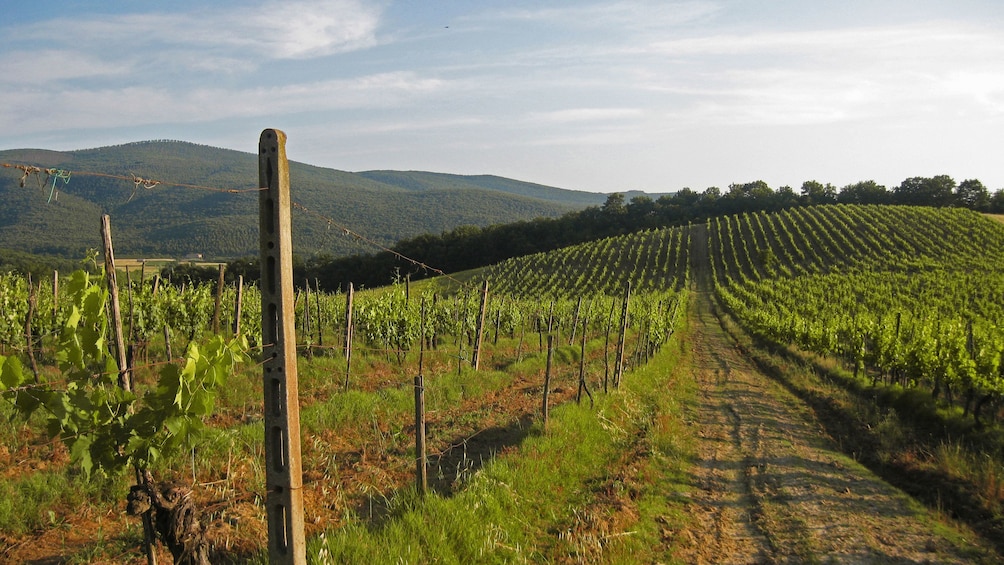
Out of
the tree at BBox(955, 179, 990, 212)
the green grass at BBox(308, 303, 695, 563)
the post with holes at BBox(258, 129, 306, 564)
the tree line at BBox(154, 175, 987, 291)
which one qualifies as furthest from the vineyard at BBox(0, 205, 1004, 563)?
the tree at BBox(955, 179, 990, 212)

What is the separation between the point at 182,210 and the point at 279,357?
445 feet

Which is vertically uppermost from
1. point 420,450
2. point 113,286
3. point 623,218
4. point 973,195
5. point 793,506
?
point 973,195

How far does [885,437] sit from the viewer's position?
34.8 ft

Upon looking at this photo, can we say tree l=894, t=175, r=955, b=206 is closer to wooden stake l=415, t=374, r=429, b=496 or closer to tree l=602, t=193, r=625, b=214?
→ tree l=602, t=193, r=625, b=214

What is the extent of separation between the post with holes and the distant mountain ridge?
1057 millimetres

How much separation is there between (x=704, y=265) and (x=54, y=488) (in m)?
62.9

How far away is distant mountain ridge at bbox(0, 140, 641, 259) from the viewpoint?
7825 cm

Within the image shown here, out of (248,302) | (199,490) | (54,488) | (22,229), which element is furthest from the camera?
(22,229)

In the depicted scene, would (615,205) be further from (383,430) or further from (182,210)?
(383,430)

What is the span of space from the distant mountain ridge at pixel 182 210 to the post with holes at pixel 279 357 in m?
1.06

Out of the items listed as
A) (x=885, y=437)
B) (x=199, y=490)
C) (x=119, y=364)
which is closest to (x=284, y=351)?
(x=119, y=364)

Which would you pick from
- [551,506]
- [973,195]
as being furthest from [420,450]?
[973,195]

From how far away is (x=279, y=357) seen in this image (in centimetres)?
338

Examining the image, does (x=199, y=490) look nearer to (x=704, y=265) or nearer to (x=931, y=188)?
(x=704, y=265)
